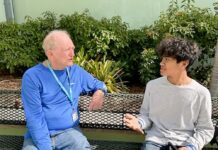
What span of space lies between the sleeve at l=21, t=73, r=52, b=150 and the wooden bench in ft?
1.60

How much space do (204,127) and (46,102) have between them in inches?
50.5

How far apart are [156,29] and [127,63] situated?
2.52 ft

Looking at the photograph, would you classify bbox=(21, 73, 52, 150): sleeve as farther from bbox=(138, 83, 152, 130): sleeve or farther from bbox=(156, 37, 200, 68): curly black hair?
bbox=(156, 37, 200, 68): curly black hair

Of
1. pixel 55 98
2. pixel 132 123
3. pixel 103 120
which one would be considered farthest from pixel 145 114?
pixel 55 98

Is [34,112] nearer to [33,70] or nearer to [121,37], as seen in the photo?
[33,70]

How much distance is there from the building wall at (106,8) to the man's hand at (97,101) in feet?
10.5

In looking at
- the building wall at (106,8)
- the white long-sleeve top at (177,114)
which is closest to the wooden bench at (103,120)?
the white long-sleeve top at (177,114)

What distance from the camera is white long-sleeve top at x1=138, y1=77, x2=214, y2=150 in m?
2.91

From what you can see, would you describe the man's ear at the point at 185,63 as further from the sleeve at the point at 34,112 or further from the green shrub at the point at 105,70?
the green shrub at the point at 105,70

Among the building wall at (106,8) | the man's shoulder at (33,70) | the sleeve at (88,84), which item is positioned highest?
the building wall at (106,8)

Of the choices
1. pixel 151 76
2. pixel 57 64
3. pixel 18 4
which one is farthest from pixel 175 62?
pixel 18 4

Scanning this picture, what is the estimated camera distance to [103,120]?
355 centimetres

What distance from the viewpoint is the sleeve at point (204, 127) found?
9.48 feet

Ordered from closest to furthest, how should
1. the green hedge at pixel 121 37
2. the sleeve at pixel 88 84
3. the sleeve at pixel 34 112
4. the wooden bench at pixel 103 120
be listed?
the sleeve at pixel 34 112 → the sleeve at pixel 88 84 → the wooden bench at pixel 103 120 → the green hedge at pixel 121 37
